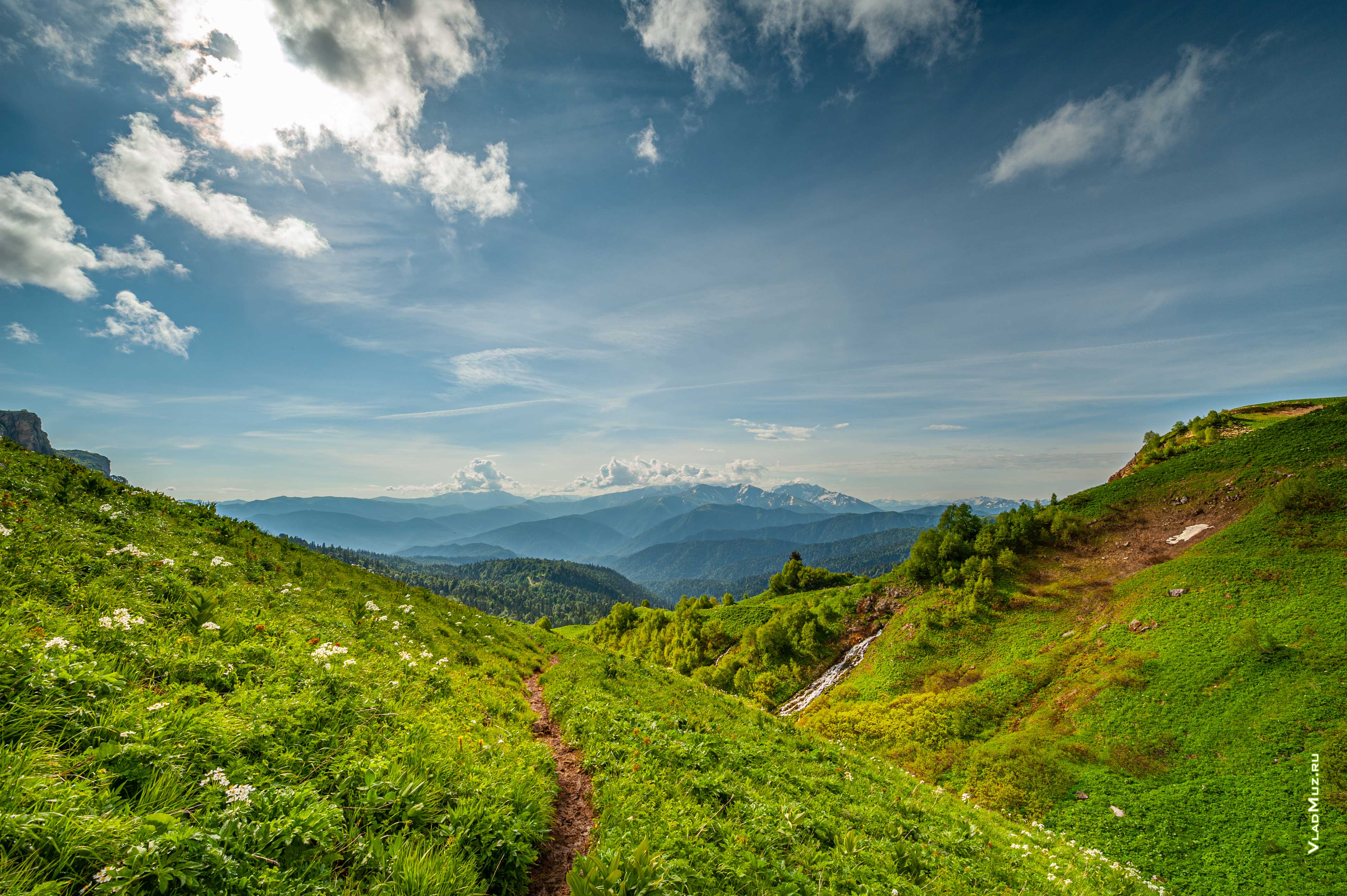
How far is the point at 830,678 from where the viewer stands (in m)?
46.0

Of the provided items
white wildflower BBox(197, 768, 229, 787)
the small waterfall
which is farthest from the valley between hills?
the small waterfall

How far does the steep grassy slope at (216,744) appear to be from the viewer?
3.48 metres

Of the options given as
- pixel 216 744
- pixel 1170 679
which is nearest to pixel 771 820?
pixel 216 744

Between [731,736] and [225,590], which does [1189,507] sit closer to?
[731,736]

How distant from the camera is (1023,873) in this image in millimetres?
9562

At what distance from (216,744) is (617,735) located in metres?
7.93

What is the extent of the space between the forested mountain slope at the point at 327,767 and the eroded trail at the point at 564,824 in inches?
12.7

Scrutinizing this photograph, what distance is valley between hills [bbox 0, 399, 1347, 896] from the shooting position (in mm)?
4340

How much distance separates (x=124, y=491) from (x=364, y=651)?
12.7 metres

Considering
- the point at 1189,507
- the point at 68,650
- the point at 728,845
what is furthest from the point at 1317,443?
the point at 68,650

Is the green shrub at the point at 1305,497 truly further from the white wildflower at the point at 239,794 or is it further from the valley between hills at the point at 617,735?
the white wildflower at the point at 239,794

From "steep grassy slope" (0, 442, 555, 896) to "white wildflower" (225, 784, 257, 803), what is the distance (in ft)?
0.20

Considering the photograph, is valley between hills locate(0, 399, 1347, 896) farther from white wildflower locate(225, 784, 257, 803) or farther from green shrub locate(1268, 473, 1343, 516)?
green shrub locate(1268, 473, 1343, 516)

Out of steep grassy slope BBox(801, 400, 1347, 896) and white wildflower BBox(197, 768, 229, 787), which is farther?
steep grassy slope BBox(801, 400, 1347, 896)
